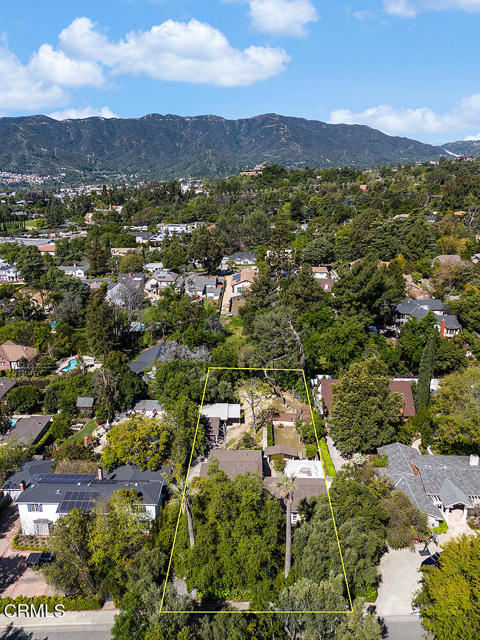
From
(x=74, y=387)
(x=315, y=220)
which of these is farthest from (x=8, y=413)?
(x=315, y=220)

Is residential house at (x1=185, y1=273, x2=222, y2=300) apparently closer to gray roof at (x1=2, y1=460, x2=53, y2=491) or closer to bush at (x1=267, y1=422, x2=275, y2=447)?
bush at (x1=267, y1=422, x2=275, y2=447)

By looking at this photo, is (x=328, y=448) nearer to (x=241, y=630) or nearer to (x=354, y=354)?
(x=354, y=354)

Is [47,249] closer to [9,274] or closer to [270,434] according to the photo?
[9,274]

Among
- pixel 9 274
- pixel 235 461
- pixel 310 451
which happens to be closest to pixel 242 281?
pixel 310 451

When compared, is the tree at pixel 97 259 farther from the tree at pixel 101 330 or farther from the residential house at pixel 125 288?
the tree at pixel 101 330

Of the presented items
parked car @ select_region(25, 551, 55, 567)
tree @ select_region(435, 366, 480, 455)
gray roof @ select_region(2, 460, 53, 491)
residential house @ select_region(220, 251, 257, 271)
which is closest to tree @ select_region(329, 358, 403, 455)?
tree @ select_region(435, 366, 480, 455)

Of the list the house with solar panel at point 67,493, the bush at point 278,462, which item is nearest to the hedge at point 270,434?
the bush at point 278,462
